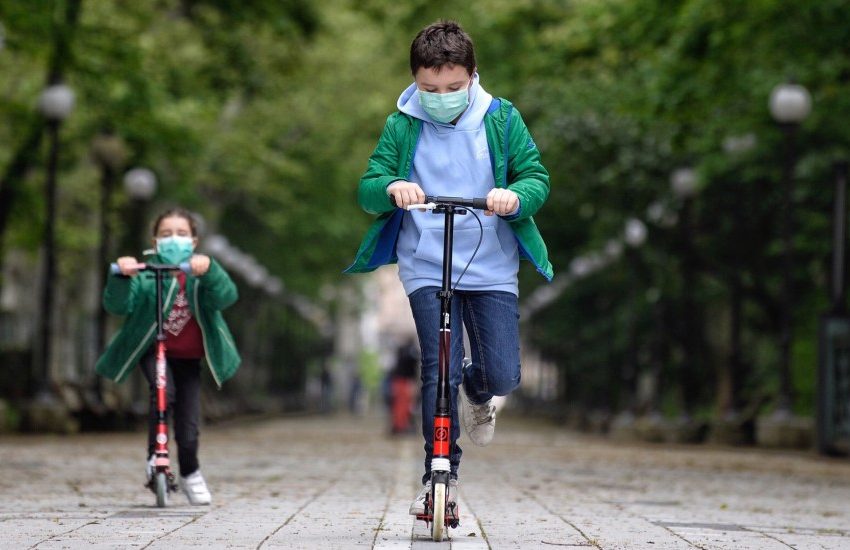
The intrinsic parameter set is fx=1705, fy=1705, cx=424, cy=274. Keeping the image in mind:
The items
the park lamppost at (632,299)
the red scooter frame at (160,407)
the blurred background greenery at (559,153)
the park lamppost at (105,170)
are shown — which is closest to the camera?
the red scooter frame at (160,407)

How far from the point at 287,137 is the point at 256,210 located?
7.15ft

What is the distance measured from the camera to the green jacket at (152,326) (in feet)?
27.7

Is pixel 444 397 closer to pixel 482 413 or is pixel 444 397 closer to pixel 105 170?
pixel 482 413

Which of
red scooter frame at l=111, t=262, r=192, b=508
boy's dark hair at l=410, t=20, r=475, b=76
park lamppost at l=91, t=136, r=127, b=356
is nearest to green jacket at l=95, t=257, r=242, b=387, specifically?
red scooter frame at l=111, t=262, r=192, b=508

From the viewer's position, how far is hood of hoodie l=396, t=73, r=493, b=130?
6.54m

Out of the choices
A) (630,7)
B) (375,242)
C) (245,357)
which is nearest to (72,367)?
(245,357)

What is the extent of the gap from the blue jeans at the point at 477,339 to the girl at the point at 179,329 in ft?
6.49

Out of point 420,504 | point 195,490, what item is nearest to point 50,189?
point 195,490

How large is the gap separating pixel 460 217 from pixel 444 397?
0.72 metres

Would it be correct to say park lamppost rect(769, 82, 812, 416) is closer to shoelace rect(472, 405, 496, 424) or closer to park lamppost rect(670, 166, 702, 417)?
park lamppost rect(670, 166, 702, 417)

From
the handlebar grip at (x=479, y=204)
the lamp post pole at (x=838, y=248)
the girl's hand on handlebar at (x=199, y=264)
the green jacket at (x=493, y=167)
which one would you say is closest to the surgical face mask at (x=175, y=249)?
the girl's hand on handlebar at (x=199, y=264)

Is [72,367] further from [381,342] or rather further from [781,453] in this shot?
[381,342]

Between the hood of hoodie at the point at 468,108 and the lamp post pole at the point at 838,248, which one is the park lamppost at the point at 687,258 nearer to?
the lamp post pole at the point at 838,248

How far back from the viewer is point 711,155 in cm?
2497
